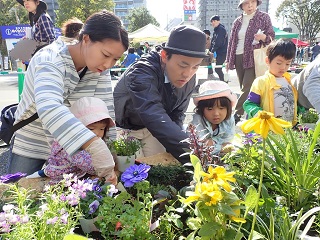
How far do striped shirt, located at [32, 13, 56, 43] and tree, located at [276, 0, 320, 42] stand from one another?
48591 millimetres

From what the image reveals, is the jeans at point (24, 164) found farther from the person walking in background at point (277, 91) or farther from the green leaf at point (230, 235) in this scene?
the person walking in background at point (277, 91)

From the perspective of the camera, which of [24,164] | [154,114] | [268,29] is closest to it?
[154,114]

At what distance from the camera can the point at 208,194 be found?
703 mm

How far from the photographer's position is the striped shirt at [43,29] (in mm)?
3870

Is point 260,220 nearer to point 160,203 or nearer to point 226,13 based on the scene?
point 160,203

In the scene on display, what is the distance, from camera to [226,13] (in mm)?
91062

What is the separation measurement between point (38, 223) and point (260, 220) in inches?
24.2

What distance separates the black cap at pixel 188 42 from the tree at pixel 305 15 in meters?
49.9

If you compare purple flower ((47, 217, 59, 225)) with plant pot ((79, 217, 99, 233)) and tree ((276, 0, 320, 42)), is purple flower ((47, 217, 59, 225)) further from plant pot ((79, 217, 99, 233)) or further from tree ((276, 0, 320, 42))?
tree ((276, 0, 320, 42))

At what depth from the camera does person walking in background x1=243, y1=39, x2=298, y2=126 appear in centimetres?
273

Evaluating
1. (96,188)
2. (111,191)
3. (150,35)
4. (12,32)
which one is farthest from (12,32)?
(111,191)

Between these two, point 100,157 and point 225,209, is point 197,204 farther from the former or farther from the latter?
point 100,157

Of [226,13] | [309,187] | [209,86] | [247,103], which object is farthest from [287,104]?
[226,13]

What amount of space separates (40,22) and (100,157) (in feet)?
10.4
